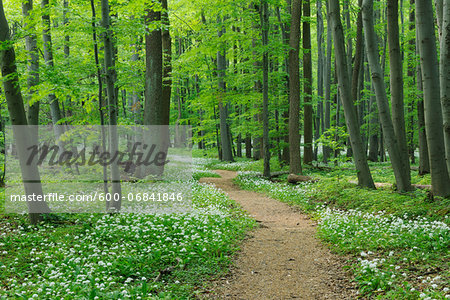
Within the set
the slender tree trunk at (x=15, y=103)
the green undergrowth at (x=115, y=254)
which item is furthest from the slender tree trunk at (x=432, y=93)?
the slender tree trunk at (x=15, y=103)

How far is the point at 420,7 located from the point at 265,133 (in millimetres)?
8724

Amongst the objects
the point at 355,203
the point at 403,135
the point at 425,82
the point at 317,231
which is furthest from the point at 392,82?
the point at 317,231

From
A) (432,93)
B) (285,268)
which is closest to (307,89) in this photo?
(432,93)

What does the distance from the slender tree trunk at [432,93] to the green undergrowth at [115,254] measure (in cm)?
462

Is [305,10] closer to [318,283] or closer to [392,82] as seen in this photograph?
[392,82]

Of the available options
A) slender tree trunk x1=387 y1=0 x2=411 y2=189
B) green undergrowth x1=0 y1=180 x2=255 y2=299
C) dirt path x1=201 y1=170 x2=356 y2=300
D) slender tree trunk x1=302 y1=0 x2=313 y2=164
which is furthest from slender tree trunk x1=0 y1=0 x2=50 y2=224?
slender tree trunk x1=302 y1=0 x2=313 y2=164

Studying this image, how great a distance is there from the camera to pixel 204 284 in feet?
17.1

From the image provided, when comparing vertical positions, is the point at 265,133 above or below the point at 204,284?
above

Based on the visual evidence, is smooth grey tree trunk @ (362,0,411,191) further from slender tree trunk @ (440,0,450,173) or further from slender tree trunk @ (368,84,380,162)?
slender tree trunk @ (368,84,380,162)

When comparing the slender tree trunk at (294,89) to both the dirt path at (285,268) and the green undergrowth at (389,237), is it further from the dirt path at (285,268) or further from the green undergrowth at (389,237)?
the dirt path at (285,268)

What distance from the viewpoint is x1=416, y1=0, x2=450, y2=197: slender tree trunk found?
284 inches

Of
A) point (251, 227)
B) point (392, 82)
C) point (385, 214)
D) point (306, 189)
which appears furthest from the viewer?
point (306, 189)

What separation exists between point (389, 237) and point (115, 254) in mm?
5003

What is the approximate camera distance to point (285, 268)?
244 inches
